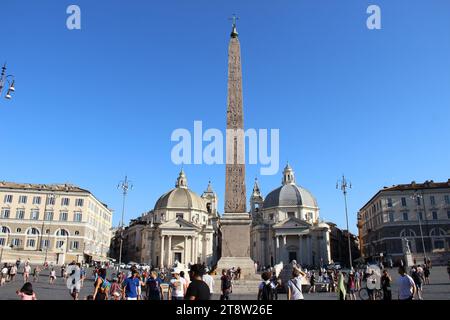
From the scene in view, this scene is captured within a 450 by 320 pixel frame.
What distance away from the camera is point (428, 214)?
4975 centimetres

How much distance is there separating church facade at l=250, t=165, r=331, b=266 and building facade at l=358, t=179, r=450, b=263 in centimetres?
865

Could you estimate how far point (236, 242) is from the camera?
17.9 metres

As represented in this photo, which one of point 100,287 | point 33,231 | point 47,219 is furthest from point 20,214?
point 100,287

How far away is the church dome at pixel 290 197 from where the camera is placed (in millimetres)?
63688

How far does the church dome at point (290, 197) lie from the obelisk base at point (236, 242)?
1841 inches

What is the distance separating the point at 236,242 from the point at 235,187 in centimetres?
266

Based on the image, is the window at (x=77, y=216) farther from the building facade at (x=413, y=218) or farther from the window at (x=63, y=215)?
the building facade at (x=413, y=218)

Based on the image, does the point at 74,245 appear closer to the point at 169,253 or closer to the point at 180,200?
the point at 169,253

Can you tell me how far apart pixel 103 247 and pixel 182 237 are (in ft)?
44.1

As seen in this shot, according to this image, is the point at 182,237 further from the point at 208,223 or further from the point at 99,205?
the point at 99,205

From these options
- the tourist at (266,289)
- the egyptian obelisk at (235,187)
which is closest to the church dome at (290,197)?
the egyptian obelisk at (235,187)

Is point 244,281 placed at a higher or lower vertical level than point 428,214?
lower

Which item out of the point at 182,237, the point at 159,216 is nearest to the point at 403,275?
the point at 182,237

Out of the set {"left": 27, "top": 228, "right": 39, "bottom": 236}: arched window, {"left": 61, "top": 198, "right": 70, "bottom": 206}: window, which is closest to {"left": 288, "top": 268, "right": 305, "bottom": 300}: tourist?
{"left": 61, "top": 198, "right": 70, "bottom": 206}: window
